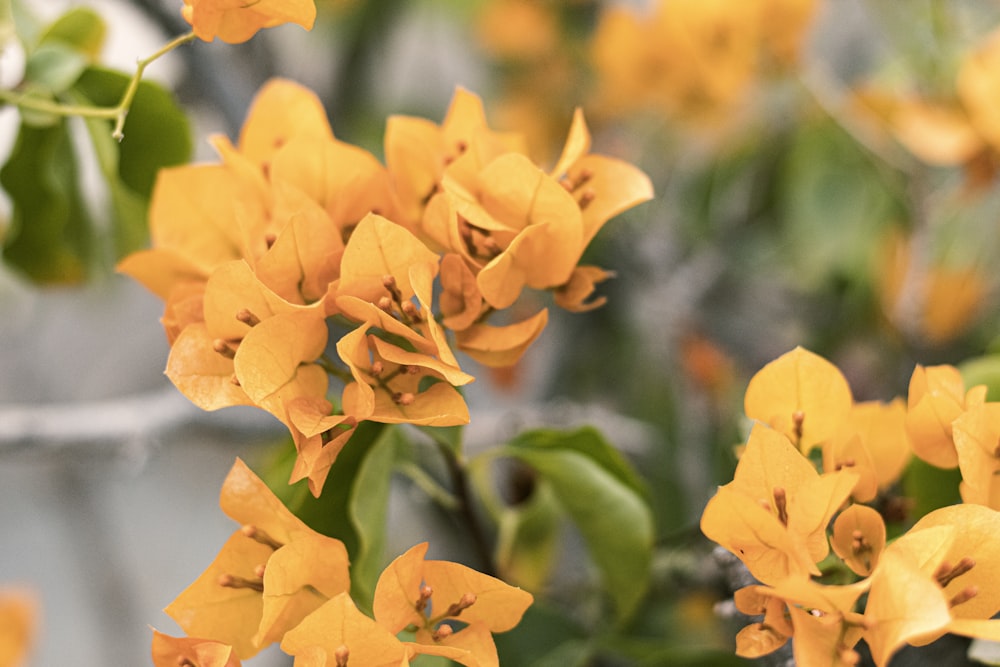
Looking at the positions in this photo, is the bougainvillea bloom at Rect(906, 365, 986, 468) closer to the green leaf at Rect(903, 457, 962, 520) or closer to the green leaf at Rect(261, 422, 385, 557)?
the green leaf at Rect(903, 457, 962, 520)

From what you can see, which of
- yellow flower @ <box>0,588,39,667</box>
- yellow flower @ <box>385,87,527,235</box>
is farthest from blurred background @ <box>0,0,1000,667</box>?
yellow flower @ <box>385,87,527,235</box>

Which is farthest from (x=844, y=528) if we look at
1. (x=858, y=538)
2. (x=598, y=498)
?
(x=598, y=498)

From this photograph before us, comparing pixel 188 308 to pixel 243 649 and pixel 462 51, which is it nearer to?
pixel 243 649

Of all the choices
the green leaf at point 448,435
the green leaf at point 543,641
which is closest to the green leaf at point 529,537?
the green leaf at point 543,641

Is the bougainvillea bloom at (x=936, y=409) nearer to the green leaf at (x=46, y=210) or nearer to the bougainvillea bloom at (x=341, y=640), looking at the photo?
the bougainvillea bloom at (x=341, y=640)

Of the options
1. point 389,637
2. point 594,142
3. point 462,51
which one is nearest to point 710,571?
point 389,637

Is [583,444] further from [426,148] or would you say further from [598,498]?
[426,148]
